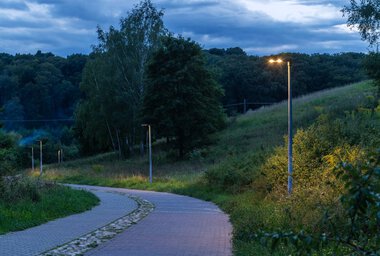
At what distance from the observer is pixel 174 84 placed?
184ft

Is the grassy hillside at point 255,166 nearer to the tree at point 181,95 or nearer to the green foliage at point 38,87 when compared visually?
the tree at point 181,95

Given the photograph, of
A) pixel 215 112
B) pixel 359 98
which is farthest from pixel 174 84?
pixel 359 98

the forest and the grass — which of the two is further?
the forest

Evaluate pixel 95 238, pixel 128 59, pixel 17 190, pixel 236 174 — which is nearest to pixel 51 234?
pixel 95 238

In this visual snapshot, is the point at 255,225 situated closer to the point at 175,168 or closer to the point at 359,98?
the point at 175,168

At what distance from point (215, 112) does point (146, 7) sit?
575 inches

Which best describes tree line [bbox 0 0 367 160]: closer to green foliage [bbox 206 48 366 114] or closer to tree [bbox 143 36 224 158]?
tree [bbox 143 36 224 158]

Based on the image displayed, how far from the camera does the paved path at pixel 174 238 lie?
1155 centimetres

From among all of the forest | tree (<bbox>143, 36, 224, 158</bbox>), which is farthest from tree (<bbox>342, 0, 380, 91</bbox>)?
the forest

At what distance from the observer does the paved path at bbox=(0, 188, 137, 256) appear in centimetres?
1191

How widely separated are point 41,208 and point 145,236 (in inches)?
252

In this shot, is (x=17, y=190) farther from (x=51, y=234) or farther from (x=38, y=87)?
(x=38, y=87)

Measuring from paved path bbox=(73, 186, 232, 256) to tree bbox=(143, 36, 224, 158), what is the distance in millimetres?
35184

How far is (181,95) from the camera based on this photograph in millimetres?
56000
